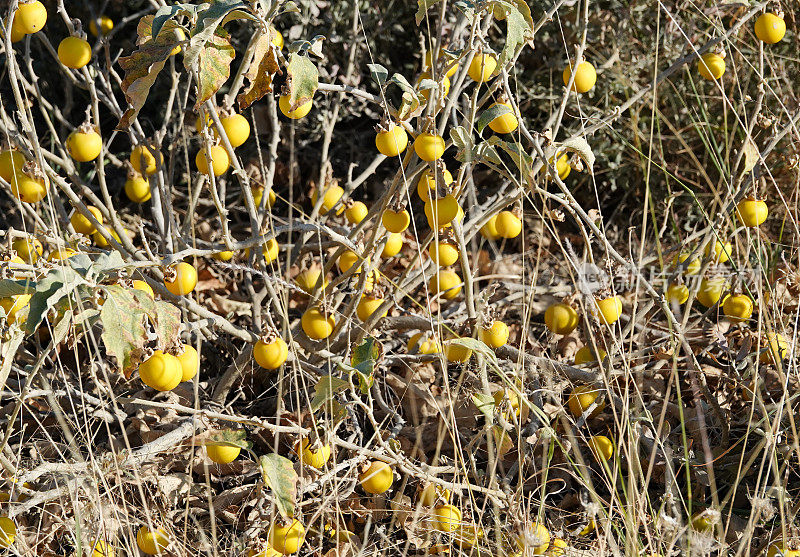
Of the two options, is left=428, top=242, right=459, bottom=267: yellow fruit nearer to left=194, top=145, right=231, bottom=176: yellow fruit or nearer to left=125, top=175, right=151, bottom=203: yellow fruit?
left=194, top=145, right=231, bottom=176: yellow fruit

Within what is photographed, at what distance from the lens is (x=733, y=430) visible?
2.16 meters

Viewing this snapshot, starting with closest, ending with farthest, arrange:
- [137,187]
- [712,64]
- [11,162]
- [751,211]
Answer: [11,162] → [751,211] → [712,64] → [137,187]

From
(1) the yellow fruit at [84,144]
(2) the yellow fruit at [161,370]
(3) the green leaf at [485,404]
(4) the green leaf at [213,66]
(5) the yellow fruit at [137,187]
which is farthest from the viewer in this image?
(5) the yellow fruit at [137,187]

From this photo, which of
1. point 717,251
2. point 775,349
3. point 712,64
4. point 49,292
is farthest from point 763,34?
point 49,292

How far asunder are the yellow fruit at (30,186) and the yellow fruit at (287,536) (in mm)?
979

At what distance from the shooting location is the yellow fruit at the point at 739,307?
7.11 feet

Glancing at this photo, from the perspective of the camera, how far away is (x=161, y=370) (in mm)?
1520

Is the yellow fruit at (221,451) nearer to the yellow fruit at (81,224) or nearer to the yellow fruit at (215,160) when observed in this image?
the yellow fruit at (215,160)

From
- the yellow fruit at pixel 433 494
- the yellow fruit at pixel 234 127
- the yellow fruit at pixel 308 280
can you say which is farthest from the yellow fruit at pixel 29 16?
the yellow fruit at pixel 433 494

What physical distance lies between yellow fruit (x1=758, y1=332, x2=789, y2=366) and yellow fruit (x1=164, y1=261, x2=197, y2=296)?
4.41 feet

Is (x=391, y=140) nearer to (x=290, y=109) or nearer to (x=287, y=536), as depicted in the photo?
(x=290, y=109)

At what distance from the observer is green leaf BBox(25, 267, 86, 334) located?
1.30 meters

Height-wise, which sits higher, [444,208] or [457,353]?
[444,208]

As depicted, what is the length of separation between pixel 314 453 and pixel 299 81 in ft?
2.59
